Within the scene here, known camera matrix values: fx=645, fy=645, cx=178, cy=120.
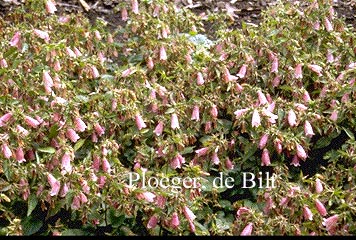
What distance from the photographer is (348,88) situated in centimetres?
432

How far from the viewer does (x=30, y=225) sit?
3.74 meters

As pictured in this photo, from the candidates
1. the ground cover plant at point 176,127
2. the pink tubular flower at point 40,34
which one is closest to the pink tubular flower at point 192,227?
the ground cover plant at point 176,127

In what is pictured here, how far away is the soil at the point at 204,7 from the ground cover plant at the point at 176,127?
1195 millimetres

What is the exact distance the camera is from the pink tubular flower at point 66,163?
11.7 feet

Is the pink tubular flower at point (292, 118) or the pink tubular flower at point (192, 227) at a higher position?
the pink tubular flower at point (292, 118)

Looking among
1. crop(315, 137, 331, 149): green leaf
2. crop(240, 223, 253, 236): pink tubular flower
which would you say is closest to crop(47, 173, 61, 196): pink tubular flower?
crop(240, 223, 253, 236): pink tubular flower

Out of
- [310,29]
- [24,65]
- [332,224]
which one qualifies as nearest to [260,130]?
[332,224]

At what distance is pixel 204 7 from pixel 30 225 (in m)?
3.91

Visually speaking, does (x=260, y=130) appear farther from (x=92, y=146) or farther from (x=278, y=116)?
(x=92, y=146)

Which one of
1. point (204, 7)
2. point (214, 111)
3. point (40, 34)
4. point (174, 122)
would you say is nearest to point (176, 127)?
point (174, 122)

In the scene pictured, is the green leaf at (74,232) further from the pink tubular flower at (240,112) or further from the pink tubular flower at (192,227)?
the pink tubular flower at (240,112)

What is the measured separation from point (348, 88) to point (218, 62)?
0.90 metres

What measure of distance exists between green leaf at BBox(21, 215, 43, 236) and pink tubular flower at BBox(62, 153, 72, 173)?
1.31ft

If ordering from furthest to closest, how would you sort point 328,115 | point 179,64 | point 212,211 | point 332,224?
point 179,64 < point 328,115 < point 212,211 < point 332,224
